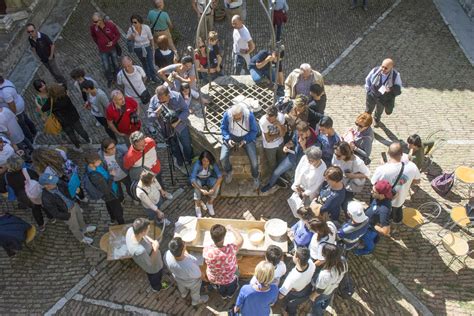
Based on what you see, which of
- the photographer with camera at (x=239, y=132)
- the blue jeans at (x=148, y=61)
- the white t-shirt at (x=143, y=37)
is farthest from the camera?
the blue jeans at (x=148, y=61)

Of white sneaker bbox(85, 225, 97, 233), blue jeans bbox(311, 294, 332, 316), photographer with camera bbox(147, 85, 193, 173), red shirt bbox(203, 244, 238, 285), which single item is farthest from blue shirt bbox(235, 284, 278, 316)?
photographer with camera bbox(147, 85, 193, 173)

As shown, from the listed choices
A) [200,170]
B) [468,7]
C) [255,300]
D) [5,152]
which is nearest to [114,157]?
[200,170]

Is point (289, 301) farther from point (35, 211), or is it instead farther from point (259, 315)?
point (35, 211)

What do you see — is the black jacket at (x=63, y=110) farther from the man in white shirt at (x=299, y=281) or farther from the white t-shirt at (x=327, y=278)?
the white t-shirt at (x=327, y=278)

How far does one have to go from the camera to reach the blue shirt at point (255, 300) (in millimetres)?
6125

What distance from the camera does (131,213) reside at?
30.6 ft

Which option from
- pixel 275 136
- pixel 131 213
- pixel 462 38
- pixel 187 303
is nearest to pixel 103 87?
pixel 131 213

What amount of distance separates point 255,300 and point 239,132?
355cm

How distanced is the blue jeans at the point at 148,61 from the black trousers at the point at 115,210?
5.03 meters

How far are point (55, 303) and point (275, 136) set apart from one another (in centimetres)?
507

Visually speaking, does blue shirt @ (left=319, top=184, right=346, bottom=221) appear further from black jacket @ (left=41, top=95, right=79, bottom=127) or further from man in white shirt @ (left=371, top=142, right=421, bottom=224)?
Result: black jacket @ (left=41, top=95, right=79, bottom=127)

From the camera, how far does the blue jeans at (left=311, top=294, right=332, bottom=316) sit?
6760 mm

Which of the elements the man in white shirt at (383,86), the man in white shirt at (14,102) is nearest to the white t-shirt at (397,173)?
the man in white shirt at (383,86)

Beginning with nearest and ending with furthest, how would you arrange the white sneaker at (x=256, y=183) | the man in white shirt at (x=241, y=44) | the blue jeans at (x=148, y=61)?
the white sneaker at (x=256, y=183) → the man in white shirt at (x=241, y=44) → the blue jeans at (x=148, y=61)
